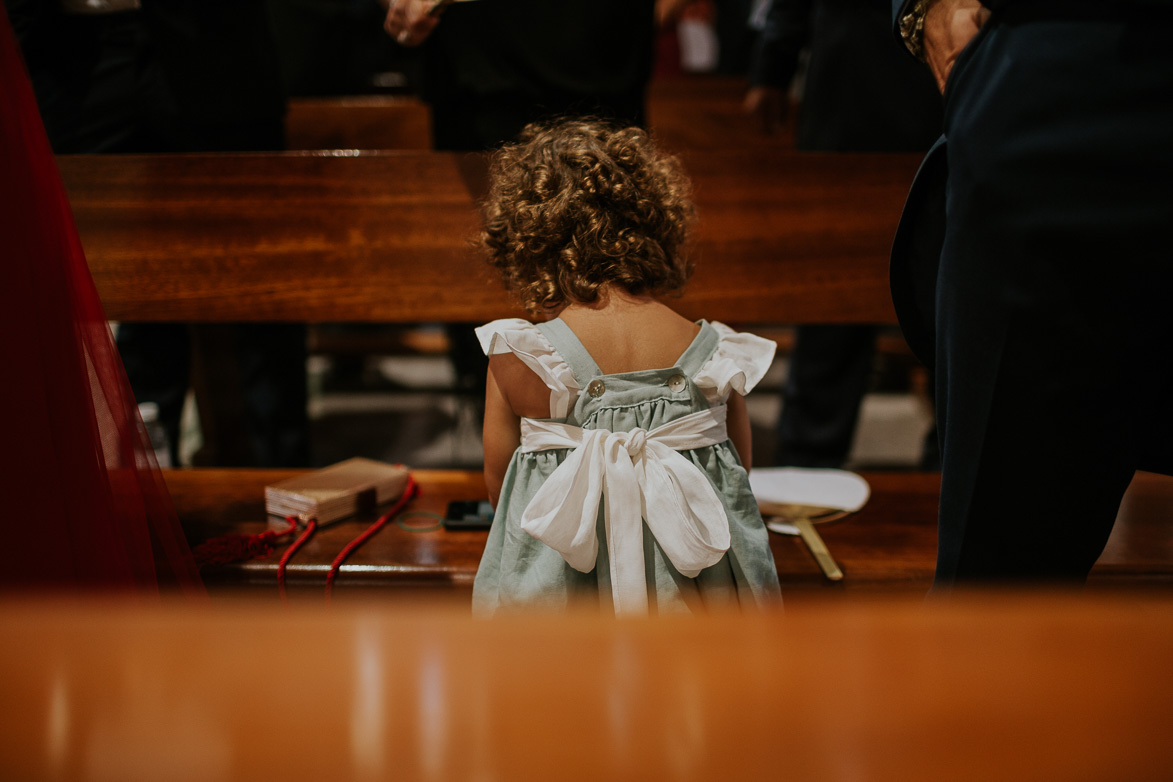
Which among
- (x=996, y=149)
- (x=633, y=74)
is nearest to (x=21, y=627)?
(x=996, y=149)

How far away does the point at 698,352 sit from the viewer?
122cm

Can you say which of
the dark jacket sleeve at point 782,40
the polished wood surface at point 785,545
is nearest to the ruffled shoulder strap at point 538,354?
the polished wood surface at point 785,545

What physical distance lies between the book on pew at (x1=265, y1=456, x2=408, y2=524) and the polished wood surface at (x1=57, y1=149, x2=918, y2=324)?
1.06 feet

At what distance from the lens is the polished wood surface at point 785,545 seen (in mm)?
1340

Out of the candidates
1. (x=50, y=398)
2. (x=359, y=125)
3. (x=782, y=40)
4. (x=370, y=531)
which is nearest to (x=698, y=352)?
(x=370, y=531)

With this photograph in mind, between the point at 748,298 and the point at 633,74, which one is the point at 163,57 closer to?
the point at 633,74

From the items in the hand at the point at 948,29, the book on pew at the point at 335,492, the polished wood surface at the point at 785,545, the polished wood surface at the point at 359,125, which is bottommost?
the polished wood surface at the point at 785,545

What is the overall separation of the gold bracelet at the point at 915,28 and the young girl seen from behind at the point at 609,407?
0.48 meters

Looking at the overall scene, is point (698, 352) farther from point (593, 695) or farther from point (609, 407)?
point (593, 695)

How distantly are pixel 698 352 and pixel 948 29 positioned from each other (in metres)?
0.54

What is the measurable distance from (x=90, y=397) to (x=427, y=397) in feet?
10.1

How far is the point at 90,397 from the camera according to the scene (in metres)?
1.02

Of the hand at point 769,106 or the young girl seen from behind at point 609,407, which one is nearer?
the young girl seen from behind at point 609,407

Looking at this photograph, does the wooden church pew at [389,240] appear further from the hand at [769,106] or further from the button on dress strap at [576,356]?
the hand at [769,106]
